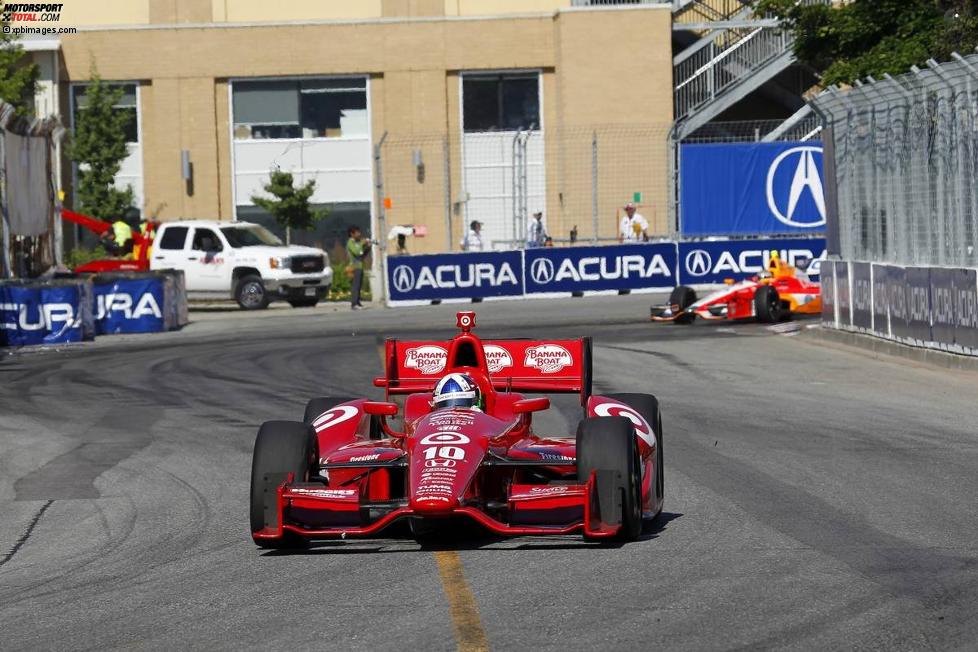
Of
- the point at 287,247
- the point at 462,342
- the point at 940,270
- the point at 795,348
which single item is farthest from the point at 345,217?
the point at 462,342

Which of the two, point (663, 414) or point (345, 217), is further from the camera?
point (345, 217)

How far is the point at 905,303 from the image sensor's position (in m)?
19.3

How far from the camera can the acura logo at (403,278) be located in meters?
31.7

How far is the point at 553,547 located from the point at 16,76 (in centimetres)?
3503

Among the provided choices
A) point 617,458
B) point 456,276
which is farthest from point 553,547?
point 456,276

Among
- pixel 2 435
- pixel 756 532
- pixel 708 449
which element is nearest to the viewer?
pixel 756 532

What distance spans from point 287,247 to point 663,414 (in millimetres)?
20780

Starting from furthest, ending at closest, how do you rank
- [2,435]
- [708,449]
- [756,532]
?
[2,435], [708,449], [756,532]

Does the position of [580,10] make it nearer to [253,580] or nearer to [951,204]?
[951,204]

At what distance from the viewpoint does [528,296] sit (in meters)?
31.6

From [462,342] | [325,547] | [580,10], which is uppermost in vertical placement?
[580,10]

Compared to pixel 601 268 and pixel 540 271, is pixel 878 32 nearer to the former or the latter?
pixel 601 268

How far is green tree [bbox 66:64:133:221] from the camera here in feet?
143

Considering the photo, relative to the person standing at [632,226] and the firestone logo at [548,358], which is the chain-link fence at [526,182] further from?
the firestone logo at [548,358]
